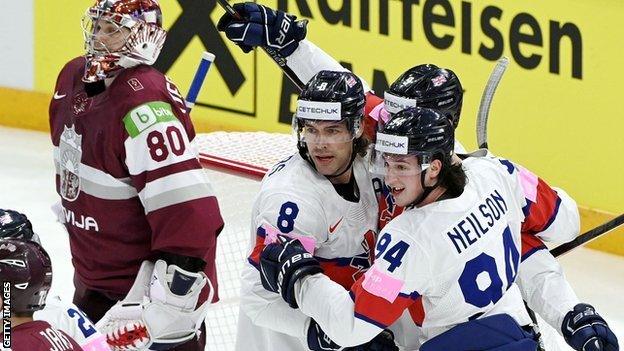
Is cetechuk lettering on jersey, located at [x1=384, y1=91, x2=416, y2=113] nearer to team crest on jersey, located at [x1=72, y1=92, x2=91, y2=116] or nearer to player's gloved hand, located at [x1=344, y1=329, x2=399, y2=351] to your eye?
player's gloved hand, located at [x1=344, y1=329, x2=399, y2=351]

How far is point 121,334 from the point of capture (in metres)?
3.93

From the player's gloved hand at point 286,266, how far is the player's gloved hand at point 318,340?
0.10m

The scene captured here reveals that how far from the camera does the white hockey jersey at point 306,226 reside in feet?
12.6

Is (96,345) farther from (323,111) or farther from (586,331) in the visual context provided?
(586,331)

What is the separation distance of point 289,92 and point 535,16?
1.30 m

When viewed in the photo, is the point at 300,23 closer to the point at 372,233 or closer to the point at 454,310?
the point at 372,233

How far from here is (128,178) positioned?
154 inches

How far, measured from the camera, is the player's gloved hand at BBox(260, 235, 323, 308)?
3.64 metres

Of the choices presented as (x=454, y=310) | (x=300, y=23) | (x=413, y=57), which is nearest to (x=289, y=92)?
(x=413, y=57)

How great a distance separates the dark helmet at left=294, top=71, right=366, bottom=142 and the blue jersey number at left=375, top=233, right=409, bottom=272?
437 millimetres

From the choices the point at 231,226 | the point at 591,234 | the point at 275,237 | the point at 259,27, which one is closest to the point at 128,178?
the point at 275,237

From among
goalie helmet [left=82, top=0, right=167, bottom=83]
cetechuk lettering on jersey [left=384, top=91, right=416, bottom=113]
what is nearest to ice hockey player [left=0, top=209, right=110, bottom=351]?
goalie helmet [left=82, top=0, right=167, bottom=83]

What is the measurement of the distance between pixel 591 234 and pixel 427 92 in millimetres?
627

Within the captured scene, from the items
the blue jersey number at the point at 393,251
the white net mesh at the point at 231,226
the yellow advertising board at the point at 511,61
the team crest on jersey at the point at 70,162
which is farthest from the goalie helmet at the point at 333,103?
the yellow advertising board at the point at 511,61
